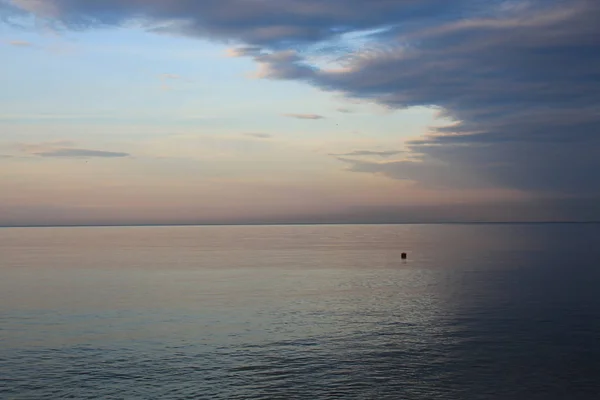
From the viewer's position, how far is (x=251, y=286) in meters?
77.9

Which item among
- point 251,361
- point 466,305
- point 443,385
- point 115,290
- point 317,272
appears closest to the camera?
point 443,385

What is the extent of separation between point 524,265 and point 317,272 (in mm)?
36939

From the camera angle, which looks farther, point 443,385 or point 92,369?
point 92,369

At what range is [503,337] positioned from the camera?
1777 inches

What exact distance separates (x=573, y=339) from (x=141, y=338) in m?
32.1

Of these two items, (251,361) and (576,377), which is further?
(251,361)

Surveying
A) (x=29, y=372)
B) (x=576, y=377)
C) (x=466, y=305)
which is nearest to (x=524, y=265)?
(x=466, y=305)

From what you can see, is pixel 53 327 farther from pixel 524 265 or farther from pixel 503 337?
pixel 524 265

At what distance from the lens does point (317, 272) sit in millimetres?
96812

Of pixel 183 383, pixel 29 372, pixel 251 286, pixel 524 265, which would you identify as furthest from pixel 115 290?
pixel 524 265

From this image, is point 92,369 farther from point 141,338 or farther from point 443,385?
point 443,385

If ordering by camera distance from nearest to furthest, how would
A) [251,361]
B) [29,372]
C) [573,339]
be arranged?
[29,372], [251,361], [573,339]

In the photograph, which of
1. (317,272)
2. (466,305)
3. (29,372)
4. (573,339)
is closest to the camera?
(29,372)

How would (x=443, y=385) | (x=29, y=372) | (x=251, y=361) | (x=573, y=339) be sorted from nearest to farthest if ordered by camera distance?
(x=443, y=385)
(x=29, y=372)
(x=251, y=361)
(x=573, y=339)
